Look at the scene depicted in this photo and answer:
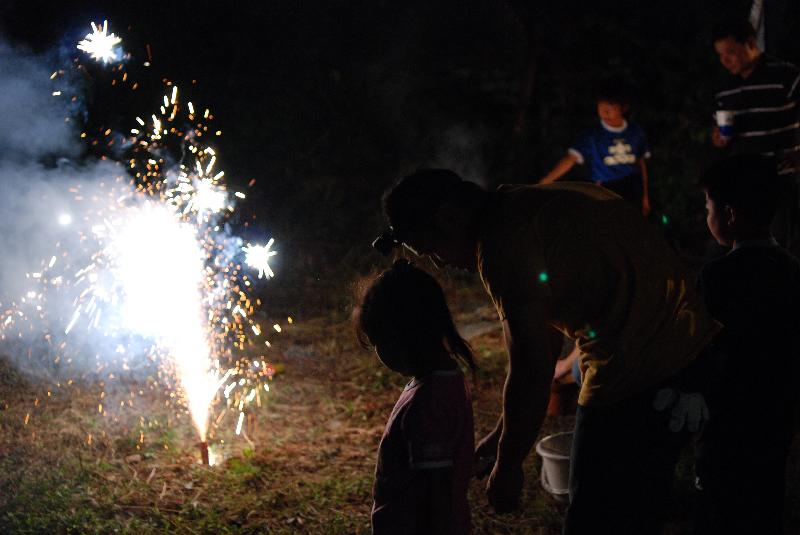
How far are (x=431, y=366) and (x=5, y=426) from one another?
4.21 metres

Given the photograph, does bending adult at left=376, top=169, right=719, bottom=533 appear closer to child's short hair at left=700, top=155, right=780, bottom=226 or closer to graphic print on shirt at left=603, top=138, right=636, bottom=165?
child's short hair at left=700, top=155, right=780, bottom=226

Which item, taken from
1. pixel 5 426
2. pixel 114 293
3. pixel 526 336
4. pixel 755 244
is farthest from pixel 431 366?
pixel 114 293

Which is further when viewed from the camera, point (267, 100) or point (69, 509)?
point (267, 100)

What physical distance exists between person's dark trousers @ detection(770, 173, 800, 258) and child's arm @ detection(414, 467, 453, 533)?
4.20m

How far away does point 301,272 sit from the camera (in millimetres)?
10297

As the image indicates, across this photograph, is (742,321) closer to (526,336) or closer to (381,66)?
(526,336)

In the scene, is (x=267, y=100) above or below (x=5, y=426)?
above

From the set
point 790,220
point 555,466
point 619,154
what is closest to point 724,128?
point 790,220

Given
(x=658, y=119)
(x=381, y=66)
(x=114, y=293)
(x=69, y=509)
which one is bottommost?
(x=69, y=509)

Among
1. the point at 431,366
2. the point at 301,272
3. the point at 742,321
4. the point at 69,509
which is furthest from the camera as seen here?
the point at 301,272

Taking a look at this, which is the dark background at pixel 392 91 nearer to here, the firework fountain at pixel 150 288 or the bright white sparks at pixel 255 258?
the bright white sparks at pixel 255 258

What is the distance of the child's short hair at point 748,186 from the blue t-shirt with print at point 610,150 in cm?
384

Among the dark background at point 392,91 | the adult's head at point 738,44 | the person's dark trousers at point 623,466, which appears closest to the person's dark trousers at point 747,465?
Result: the person's dark trousers at point 623,466

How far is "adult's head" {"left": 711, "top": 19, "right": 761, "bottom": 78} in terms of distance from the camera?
18.0 ft
